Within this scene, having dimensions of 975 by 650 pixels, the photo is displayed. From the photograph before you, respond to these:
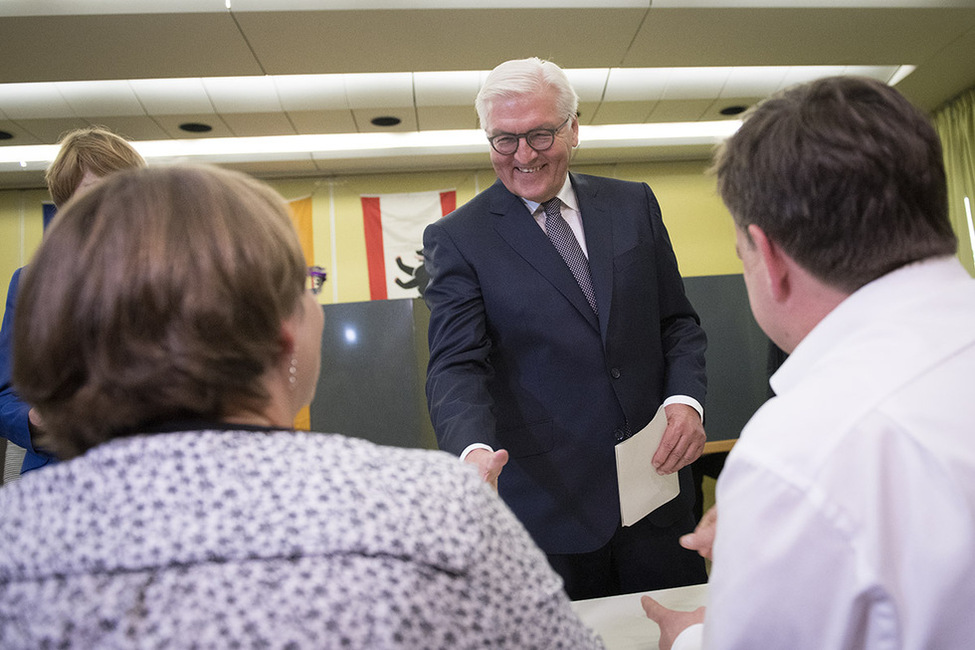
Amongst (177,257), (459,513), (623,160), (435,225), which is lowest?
(459,513)

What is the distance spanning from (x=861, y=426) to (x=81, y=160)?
1711 mm

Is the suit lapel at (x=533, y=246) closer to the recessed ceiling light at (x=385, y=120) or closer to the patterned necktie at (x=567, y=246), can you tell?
the patterned necktie at (x=567, y=246)

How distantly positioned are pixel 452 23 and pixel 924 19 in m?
2.98

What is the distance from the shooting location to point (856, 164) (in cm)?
81

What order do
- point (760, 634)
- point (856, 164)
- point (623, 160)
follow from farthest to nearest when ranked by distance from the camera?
point (623, 160)
point (856, 164)
point (760, 634)

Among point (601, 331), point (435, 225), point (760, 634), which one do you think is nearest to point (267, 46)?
point (435, 225)

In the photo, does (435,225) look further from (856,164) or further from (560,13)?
(560,13)

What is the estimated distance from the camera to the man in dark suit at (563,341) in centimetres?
164

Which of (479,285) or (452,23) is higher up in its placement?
(452,23)

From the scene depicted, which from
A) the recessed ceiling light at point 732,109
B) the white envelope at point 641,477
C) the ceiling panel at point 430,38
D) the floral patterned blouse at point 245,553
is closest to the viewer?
the floral patterned blouse at point 245,553

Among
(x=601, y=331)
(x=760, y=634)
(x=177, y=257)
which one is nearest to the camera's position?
(x=177, y=257)

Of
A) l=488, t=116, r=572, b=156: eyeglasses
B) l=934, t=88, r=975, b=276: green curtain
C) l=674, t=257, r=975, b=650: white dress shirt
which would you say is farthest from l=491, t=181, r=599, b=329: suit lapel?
l=934, t=88, r=975, b=276: green curtain

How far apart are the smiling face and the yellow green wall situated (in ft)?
16.8

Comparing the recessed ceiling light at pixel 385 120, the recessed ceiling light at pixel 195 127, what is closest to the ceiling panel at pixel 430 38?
the recessed ceiling light at pixel 385 120
